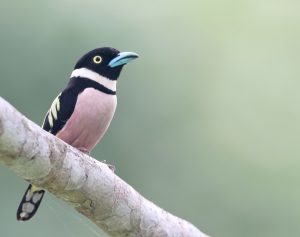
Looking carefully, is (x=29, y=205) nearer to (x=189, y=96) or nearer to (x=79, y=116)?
(x=79, y=116)

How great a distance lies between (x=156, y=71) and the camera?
29.0ft

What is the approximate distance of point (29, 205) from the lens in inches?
163

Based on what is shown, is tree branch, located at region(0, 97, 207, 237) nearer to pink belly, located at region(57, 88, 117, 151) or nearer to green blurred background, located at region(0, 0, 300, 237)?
pink belly, located at region(57, 88, 117, 151)

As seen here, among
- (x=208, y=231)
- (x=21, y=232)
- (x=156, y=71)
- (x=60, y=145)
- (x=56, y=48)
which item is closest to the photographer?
(x=60, y=145)

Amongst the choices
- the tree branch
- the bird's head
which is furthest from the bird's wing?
the tree branch

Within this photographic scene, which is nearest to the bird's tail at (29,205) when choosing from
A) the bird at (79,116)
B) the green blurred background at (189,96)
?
the bird at (79,116)

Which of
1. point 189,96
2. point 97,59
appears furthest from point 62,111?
point 189,96

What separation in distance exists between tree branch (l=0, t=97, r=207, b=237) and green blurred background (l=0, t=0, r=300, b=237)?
2.93 metres

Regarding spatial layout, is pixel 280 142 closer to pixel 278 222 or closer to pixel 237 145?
pixel 237 145

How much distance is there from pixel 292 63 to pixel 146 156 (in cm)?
185

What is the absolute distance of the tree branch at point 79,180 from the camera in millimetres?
3193

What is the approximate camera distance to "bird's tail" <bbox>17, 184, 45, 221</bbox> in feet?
13.5

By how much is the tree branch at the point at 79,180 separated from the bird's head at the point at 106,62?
2.39 ft

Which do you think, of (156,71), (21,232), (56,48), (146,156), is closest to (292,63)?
(156,71)
